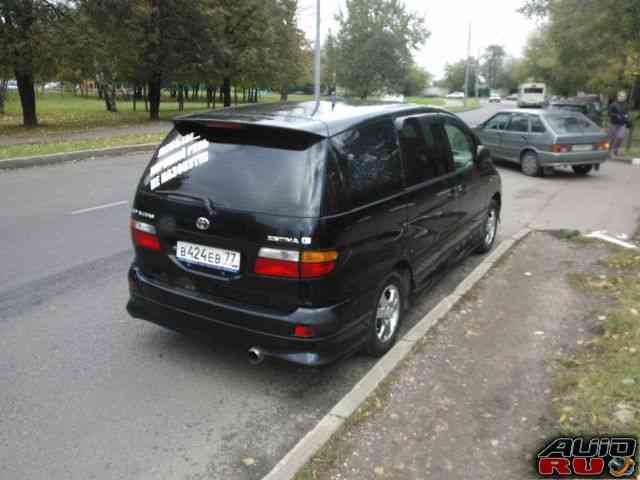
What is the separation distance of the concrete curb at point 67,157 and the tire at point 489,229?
429 inches

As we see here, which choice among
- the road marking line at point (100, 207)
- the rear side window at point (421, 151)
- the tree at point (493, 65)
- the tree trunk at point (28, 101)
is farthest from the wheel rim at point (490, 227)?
the tree at point (493, 65)

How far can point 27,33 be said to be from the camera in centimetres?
2075

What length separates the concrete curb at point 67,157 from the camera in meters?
13.1

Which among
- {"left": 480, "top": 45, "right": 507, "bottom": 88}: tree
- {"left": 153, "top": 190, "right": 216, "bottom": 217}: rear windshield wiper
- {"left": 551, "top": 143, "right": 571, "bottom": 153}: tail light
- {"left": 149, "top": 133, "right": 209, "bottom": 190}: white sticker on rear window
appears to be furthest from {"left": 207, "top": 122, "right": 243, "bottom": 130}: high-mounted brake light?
{"left": 480, "top": 45, "right": 507, "bottom": 88}: tree

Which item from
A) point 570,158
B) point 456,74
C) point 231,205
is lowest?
point 570,158

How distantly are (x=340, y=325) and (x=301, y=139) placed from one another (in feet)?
3.84

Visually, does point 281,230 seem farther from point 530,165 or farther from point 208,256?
point 530,165

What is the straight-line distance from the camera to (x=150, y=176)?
13.2ft

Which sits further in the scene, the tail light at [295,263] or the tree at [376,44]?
the tree at [376,44]

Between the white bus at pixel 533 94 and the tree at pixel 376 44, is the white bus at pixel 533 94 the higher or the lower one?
the lower one

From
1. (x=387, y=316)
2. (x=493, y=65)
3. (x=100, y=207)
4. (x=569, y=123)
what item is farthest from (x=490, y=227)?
(x=493, y=65)

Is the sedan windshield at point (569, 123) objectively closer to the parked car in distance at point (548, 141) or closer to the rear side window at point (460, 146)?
the parked car in distance at point (548, 141)

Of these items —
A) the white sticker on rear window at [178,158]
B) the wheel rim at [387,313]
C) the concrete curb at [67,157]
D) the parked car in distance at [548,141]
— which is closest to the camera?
the white sticker on rear window at [178,158]

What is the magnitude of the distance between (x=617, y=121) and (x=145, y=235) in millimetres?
17182
